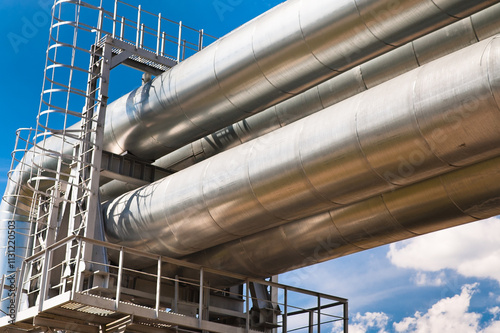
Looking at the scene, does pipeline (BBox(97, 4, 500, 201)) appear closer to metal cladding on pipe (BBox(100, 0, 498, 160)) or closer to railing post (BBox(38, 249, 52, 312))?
metal cladding on pipe (BBox(100, 0, 498, 160))

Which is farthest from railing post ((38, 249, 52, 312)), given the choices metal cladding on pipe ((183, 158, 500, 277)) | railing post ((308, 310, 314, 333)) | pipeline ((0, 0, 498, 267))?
railing post ((308, 310, 314, 333))

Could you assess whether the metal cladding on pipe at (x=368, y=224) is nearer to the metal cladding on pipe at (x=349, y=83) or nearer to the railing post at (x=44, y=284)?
the metal cladding on pipe at (x=349, y=83)

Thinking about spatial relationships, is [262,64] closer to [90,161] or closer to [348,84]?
[348,84]

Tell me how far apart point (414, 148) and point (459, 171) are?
2295 millimetres

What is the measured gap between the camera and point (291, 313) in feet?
64.8

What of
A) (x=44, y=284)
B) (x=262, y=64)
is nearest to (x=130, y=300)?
(x=44, y=284)

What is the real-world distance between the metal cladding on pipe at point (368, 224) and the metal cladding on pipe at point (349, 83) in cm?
291

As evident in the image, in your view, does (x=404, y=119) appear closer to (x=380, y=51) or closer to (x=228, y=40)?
(x=380, y=51)

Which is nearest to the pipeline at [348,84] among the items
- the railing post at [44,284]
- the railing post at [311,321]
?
the railing post at [311,321]

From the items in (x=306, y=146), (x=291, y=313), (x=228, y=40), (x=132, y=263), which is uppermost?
(x=228, y=40)

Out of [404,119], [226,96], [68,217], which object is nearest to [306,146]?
[404,119]

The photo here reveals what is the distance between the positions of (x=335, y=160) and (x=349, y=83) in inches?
159

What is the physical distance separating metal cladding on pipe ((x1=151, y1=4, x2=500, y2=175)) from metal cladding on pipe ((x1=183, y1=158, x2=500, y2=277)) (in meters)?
2.91

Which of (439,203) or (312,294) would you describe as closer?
(439,203)
